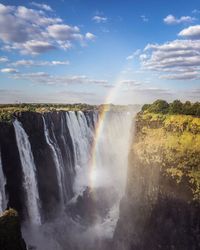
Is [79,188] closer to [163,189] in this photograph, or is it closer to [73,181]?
[73,181]

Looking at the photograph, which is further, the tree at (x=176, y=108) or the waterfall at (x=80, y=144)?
the waterfall at (x=80, y=144)

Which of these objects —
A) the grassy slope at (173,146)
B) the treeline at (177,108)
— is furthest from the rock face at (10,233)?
the treeline at (177,108)

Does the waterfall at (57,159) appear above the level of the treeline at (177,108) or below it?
below

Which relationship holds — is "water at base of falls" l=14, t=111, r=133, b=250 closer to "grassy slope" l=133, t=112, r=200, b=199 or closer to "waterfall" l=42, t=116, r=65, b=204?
"waterfall" l=42, t=116, r=65, b=204

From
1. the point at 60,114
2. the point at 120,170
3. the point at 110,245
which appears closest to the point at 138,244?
the point at 110,245

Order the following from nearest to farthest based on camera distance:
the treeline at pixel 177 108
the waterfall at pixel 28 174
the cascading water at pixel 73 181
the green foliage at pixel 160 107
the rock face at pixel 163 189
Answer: the rock face at pixel 163 189 < the treeline at pixel 177 108 < the cascading water at pixel 73 181 < the waterfall at pixel 28 174 < the green foliage at pixel 160 107

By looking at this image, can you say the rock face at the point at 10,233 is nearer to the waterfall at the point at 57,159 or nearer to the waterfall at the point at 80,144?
the waterfall at the point at 57,159

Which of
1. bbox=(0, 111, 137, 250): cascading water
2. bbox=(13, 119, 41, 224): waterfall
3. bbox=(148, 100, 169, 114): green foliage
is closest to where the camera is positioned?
bbox=(0, 111, 137, 250): cascading water

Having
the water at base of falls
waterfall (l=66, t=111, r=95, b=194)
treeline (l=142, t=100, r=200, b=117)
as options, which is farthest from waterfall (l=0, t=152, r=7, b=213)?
treeline (l=142, t=100, r=200, b=117)
